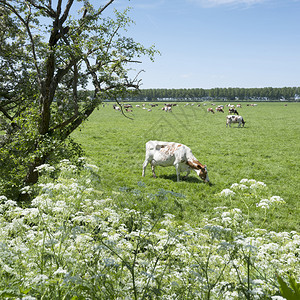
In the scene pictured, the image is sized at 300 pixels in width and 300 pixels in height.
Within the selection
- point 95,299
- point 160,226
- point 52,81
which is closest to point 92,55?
point 52,81

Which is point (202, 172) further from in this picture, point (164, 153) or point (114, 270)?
point (114, 270)

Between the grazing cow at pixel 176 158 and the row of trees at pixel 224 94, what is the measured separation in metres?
109

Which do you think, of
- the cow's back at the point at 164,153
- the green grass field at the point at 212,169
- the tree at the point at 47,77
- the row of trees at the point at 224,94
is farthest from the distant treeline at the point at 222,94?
→ the tree at the point at 47,77

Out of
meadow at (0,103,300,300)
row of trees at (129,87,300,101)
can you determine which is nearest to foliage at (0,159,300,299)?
meadow at (0,103,300,300)

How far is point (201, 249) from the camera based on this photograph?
4.11m

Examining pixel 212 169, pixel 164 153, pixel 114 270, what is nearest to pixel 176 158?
pixel 164 153

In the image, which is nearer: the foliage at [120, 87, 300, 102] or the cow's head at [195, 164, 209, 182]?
the cow's head at [195, 164, 209, 182]

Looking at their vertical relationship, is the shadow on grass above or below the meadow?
below

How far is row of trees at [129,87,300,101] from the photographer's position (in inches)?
5197

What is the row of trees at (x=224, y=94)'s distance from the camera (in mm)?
132000

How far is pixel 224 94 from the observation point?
133m

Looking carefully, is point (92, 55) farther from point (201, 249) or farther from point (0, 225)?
point (201, 249)

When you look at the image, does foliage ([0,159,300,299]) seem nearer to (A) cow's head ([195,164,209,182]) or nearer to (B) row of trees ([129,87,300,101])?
(A) cow's head ([195,164,209,182])

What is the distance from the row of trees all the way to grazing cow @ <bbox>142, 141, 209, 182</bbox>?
4307 inches
